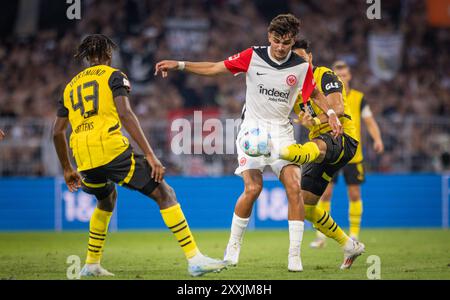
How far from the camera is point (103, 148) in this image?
24.7 feet

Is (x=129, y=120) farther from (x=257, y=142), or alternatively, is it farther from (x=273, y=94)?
(x=273, y=94)

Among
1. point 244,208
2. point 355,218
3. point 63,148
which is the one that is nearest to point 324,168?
point 244,208

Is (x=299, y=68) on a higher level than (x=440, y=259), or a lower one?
higher

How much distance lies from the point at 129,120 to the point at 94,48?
2.95ft

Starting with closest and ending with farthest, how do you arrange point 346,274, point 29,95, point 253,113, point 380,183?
point 346,274 < point 253,113 < point 380,183 < point 29,95

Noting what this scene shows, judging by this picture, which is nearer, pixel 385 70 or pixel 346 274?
pixel 346 274

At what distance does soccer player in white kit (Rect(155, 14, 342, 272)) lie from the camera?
8320mm

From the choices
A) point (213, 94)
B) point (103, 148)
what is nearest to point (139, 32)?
point (213, 94)

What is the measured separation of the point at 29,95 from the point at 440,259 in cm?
1248

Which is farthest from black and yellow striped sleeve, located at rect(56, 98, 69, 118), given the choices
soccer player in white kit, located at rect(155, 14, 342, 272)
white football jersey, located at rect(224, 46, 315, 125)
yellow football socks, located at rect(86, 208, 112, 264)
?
white football jersey, located at rect(224, 46, 315, 125)

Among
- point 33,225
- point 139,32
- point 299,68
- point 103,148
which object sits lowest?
point 33,225

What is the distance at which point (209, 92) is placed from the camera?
19.8 meters

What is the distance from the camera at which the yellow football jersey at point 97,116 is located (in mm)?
7504

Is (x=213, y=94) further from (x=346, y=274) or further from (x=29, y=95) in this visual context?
(x=346, y=274)
